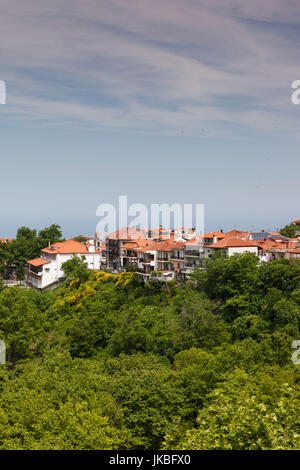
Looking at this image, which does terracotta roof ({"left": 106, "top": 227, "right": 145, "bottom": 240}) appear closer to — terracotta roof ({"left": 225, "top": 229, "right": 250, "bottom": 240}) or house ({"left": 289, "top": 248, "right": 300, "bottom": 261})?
terracotta roof ({"left": 225, "top": 229, "right": 250, "bottom": 240})

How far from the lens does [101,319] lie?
4616cm

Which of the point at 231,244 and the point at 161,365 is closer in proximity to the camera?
the point at 161,365

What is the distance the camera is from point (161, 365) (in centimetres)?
3105

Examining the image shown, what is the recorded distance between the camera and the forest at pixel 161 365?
17684 millimetres

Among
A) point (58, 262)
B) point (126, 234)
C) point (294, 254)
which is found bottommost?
point (58, 262)

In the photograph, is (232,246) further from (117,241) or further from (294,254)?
(117,241)

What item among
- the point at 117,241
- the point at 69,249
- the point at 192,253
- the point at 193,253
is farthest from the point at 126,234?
the point at 193,253

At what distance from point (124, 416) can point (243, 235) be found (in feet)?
124

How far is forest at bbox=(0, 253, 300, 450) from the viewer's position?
17684 millimetres

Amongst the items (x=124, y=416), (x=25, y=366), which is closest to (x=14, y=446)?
(x=124, y=416)

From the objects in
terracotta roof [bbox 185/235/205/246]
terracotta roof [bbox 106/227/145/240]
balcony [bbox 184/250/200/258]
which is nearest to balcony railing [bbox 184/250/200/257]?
balcony [bbox 184/250/200/258]

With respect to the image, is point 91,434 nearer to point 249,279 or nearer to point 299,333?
point 299,333

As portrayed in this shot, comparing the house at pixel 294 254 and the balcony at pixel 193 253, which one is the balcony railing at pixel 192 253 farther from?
the house at pixel 294 254

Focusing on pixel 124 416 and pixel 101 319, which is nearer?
pixel 124 416
